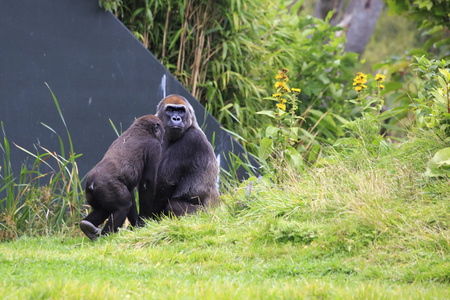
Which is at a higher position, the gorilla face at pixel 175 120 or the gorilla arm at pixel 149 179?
the gorilla face at pixel 175 120

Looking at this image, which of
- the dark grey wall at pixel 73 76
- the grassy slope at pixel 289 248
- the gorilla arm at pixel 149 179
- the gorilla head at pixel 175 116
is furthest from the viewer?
the dark grey wall at pixel 73 76

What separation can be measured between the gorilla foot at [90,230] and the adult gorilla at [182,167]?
2.45 feet

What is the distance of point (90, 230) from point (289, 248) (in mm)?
1864

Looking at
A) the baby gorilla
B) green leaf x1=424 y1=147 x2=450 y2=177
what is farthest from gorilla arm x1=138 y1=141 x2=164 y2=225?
green leaf x1=424 y1=147 x2=450 y2=177

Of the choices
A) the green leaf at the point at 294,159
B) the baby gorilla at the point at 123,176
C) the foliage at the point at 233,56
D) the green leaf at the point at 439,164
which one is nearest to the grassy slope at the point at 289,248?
the green leaf at the point at 439,164

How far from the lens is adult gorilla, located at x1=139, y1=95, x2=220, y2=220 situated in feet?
19.5

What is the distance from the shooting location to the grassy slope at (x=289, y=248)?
11.0 ft

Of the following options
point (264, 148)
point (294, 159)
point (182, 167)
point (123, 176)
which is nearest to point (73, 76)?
point (182, 167)

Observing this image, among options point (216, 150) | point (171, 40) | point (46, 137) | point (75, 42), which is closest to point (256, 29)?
point (171, 40)

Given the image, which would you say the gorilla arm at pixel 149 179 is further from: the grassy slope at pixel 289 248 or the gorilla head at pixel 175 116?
the grassy slope at pixel 289 248

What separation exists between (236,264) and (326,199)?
1064 mm

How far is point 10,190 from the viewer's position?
575 centimetres

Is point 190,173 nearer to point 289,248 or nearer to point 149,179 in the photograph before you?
point 149,179

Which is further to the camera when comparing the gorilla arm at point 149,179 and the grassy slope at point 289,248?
the gorilla arm at point 149,179
